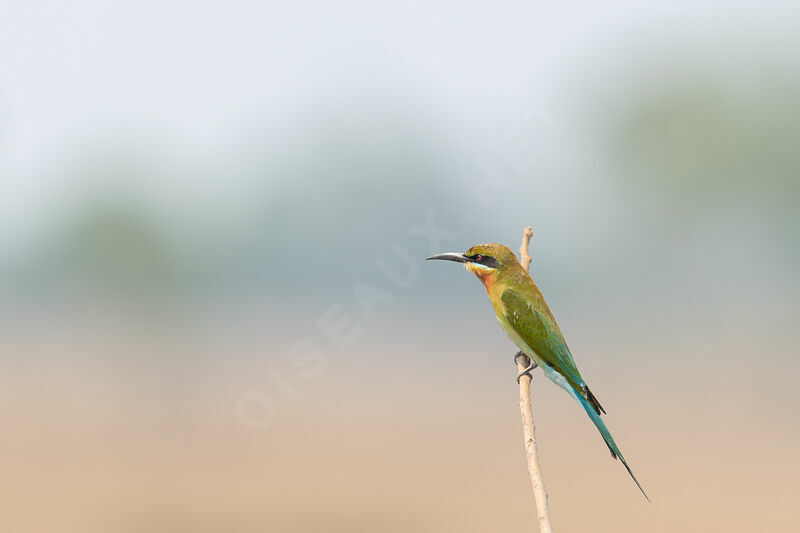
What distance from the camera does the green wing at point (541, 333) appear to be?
340cm

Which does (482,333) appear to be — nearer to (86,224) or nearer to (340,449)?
(340,449)

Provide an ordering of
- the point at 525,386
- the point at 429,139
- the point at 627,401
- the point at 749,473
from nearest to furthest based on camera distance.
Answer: the point at 525,386, the point at 749,473, the point at 627,401, the point at 429,139

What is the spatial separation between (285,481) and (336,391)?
2506cm

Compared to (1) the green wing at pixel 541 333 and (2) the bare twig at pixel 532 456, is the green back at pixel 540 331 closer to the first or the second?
(1) the green wing at pixel 541 333

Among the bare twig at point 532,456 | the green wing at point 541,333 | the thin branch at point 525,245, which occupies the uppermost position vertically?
the thin branch at point 525,245

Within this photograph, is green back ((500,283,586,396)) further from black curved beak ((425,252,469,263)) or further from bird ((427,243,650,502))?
black curved beak ((425,252,469,263))

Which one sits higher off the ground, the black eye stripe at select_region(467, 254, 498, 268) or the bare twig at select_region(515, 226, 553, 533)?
the black eye stripe at select_region(467, 254, 498, 268)

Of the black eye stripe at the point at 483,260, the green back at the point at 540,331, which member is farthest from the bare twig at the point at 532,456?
the green back at the point at 540,331

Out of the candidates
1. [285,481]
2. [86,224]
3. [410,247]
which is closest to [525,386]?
[285,481]

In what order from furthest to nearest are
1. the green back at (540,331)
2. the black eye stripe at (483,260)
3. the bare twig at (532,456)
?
the green back at (540,331)
the black eye stripe at (483,260)
the bare twig at (532,456)

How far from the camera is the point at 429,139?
238ft

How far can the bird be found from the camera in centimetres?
325

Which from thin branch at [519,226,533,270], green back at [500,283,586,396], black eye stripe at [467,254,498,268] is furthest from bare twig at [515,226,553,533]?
green back at [500,283,586,396]

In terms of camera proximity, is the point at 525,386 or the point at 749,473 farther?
the point at 749,473
